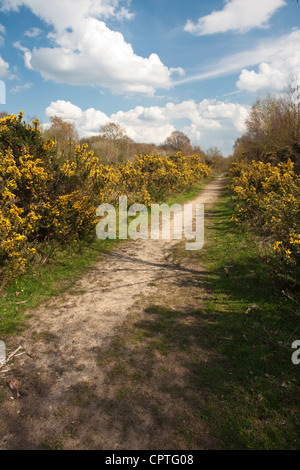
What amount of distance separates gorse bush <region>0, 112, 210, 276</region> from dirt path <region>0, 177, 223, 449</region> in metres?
1.35

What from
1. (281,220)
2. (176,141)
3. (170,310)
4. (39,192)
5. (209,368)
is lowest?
(209,368)

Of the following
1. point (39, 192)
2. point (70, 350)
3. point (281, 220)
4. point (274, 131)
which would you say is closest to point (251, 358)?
point (70, 350)

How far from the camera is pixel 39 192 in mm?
6395

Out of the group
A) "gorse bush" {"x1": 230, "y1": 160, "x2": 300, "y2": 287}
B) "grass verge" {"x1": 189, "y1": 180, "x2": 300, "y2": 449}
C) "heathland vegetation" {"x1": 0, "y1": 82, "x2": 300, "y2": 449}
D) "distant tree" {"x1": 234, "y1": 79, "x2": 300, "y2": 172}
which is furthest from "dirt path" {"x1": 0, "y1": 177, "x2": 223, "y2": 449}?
"distant tree" {"x1": 234, "y1": 79, "x2": 300, "y2": 172}

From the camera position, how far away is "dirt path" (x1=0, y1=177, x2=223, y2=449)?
2527mm

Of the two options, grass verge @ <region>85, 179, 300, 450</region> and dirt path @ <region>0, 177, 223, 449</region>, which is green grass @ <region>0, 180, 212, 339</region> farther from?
grass verge @ <region>85, 179, 300, 450</region>

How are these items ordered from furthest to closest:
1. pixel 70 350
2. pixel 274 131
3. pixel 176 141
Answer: pixel 176 141 < pixel 274 131 < pixel 70 350

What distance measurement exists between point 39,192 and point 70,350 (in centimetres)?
417

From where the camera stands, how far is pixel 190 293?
17.3ft

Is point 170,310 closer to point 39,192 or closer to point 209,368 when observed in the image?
point 209,368

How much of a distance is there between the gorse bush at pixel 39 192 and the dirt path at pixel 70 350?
4.44ft

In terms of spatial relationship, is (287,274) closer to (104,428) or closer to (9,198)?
(104,428)
